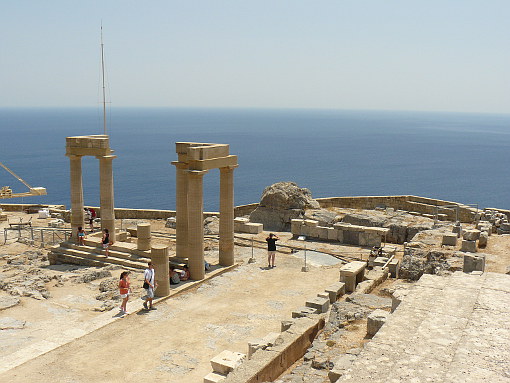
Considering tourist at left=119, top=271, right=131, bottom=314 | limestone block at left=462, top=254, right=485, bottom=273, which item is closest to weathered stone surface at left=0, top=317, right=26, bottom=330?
tourist at left=119, top=271, right=131, bottom=314

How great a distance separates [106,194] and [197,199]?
5.96 meters

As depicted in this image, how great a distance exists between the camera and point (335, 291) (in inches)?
611

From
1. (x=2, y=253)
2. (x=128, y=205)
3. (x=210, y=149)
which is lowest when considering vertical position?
(x=128, y=205)

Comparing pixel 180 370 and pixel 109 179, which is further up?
pixel 109 179

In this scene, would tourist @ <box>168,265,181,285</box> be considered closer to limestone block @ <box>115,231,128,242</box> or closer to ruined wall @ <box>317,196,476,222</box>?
limestone block @ <box>115,231,128,242</box>

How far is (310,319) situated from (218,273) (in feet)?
23.3

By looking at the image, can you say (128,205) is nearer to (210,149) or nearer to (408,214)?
(408,214)

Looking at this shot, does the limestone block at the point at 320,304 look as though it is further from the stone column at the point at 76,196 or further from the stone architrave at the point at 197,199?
the stone column at the point at 76,196

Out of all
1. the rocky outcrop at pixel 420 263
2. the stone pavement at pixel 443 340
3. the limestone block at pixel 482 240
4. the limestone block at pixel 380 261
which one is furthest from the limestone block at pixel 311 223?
the stone pavement at pixel 443 340

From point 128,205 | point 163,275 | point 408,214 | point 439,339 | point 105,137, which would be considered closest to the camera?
point 439,339

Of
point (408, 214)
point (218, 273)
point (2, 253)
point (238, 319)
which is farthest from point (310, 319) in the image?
point (408, 214)

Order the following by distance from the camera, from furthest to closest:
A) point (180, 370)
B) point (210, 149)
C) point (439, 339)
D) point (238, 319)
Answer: point (210, 149)
point (238, 319)
point (180, 370)
point (439, 339)

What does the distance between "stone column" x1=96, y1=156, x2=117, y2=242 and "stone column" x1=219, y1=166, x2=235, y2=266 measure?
17.9 feet

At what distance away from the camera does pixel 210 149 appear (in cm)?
1844
